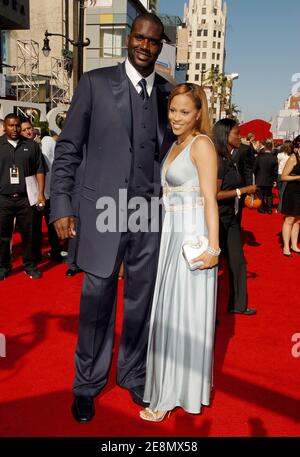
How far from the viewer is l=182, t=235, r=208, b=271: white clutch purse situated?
2.27m

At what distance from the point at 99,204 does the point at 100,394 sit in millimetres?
1332

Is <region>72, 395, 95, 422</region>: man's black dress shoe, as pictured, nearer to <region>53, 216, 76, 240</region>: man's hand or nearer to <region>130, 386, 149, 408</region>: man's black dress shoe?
<region>130, 386, 149, 408</region>: man's black dress shoe

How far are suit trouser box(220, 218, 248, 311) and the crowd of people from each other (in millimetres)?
1652

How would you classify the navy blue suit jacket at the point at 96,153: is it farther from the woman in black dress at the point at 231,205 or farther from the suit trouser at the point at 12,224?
the suit trouser at the point at 12,224

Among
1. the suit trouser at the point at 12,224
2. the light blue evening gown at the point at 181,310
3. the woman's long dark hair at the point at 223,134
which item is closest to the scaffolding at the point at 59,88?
the suit trouser at the point at 12,224

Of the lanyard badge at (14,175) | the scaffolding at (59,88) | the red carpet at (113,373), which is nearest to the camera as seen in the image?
the red carpet at (113,373)

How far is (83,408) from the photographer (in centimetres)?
251

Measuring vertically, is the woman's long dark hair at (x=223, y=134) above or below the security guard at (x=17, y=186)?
above

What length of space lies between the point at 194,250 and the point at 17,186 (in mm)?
3414

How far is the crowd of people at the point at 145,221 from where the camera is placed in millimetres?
2293

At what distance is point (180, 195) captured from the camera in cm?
235

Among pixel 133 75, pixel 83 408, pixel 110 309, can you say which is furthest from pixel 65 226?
pixel 83 408
